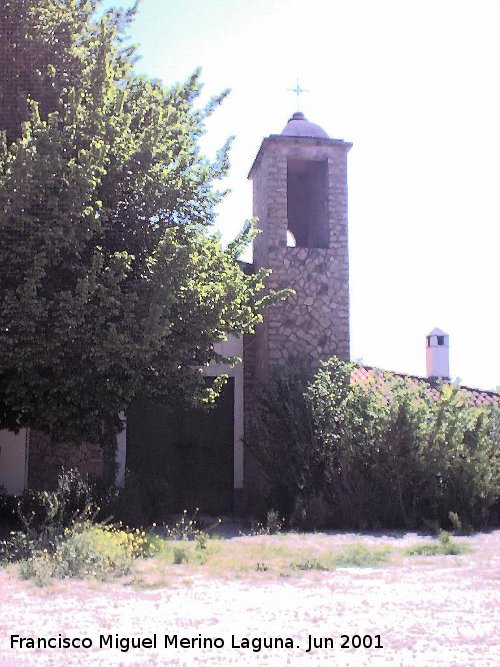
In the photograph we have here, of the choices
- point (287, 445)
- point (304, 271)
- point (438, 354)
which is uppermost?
point (304, 271)

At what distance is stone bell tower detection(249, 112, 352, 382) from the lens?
14789mm

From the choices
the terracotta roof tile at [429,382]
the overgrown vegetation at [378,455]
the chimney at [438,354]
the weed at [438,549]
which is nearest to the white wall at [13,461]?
the overgrown vegetation at [378,455]

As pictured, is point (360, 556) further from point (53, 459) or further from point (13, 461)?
point (13, 461)

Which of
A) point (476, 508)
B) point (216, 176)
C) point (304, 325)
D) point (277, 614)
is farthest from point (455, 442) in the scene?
point (277, 614)

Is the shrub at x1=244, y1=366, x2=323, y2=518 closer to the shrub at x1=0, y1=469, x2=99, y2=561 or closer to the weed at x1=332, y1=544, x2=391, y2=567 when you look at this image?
the shrub at x1=0, y1=469, x2=99, y2=561

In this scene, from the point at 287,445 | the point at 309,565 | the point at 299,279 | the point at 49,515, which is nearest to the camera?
the point at 309,565

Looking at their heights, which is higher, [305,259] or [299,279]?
[305,259]

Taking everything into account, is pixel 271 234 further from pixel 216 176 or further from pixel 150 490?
pixel 150 490

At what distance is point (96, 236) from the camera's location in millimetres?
10531

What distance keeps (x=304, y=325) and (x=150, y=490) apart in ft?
14.7

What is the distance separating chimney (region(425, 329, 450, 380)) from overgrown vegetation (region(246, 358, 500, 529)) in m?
8.90

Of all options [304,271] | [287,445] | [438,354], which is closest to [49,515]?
[287,445]

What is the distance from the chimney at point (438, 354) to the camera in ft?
70.5

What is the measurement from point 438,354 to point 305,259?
8046 mm
